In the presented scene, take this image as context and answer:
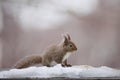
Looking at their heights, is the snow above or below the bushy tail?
below

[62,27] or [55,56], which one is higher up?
[62,27]

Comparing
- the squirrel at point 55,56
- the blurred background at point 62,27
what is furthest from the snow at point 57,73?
the blurred background at point 62,27

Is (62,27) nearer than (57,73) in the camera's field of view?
No

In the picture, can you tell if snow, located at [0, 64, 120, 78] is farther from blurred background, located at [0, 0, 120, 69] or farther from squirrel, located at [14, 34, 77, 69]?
blurred background, located at [0, 0, 120, 69]

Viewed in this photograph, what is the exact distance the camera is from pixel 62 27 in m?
1.70

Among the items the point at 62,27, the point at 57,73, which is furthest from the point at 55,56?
the point at 62,27

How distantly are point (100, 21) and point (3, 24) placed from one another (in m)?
0.47

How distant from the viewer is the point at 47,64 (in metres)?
0.96

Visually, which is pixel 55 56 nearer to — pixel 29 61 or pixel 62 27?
pixel 29 61

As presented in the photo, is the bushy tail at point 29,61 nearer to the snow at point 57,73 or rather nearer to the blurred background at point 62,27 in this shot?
the snow at point 57,73

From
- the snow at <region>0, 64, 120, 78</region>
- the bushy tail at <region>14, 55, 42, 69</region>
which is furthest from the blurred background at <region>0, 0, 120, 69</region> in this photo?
the snow at <region>0, 64, 120, 78</region>

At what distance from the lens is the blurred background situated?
5.52ft

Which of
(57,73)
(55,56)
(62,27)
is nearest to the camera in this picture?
(57,73)

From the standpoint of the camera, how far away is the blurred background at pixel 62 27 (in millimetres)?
1682
